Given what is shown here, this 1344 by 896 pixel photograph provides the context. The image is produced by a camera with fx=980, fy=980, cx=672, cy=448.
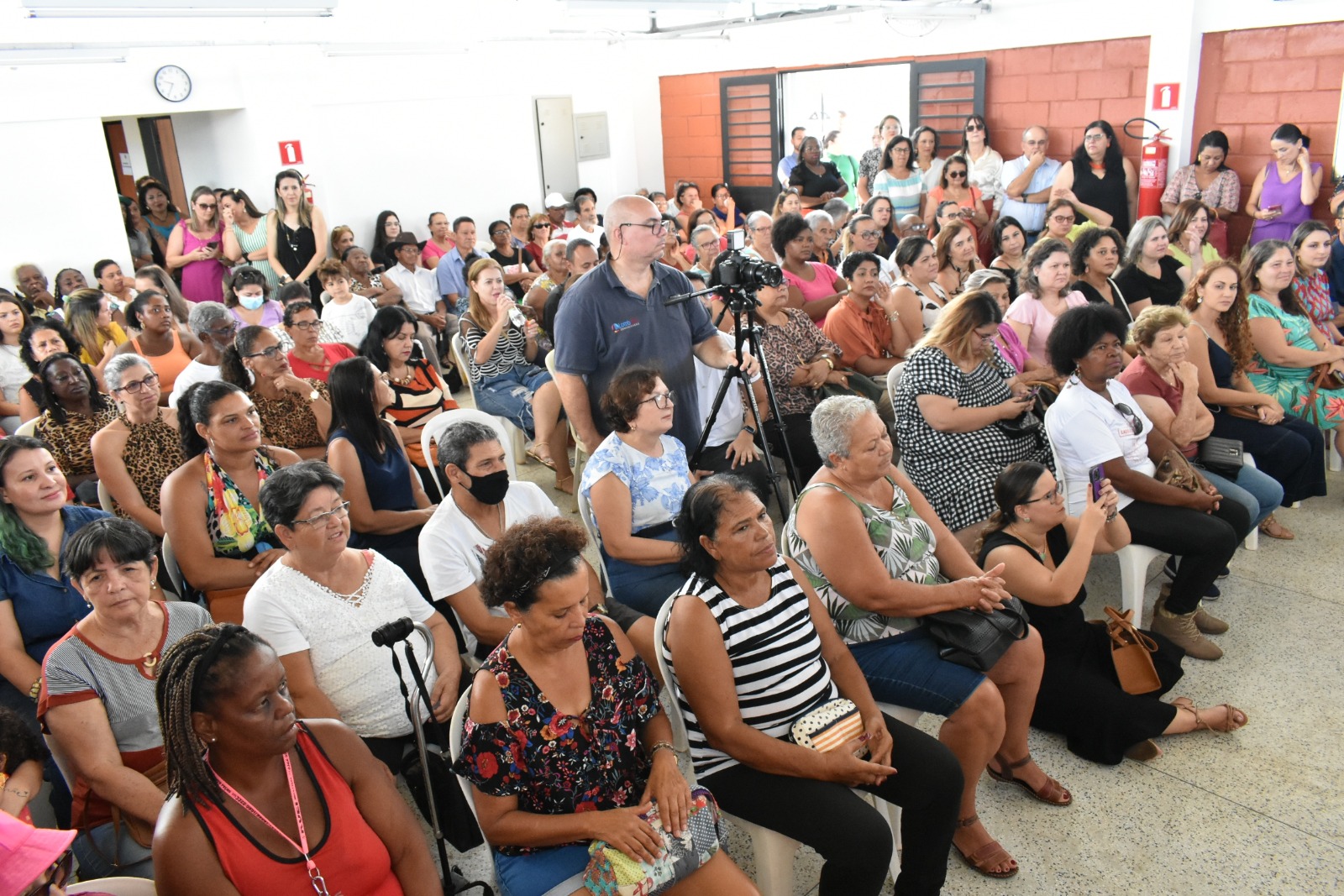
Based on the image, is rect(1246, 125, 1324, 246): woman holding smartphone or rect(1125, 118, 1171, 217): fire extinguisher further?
rect(1125, 118, 1171, 217): fire extinguisher

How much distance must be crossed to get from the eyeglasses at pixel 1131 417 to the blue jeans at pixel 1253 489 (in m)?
0.44

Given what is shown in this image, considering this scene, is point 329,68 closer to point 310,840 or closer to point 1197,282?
point 1197,282

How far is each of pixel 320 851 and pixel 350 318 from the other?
13.9 feet

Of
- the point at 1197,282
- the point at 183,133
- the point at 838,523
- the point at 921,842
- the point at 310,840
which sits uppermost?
the point at 183,133

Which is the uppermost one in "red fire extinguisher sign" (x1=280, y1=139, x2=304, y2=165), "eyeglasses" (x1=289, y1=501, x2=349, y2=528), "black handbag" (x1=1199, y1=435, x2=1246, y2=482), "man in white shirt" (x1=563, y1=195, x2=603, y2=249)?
"red fire extinguisher sign" (x1=280, y1=139, x2=304, y2=165)

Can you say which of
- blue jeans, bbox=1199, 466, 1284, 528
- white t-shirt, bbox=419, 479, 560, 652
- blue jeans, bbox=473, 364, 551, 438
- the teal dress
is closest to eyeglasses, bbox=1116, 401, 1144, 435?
blue jeans, bbox=1199, 466, 1284, 528

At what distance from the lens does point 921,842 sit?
217cm

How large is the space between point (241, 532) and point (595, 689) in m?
1.42

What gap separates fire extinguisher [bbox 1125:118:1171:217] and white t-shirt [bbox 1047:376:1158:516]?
4.40 m

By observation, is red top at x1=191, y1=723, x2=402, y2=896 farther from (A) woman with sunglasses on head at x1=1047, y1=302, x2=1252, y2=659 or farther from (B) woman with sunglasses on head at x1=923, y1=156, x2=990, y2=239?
(B) woman with sunglasses on head at x1=923, y1=156, x2=990, y2=239

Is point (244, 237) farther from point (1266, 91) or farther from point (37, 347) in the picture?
point (1266, 91)

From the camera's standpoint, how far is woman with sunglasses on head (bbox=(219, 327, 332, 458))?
3615mm

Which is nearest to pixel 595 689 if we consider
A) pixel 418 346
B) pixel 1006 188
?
pixel 418 346

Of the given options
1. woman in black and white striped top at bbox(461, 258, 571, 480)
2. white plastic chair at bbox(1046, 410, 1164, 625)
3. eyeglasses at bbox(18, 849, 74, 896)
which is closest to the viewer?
eyeglasses at bbox(18, 849, 74, 896)
